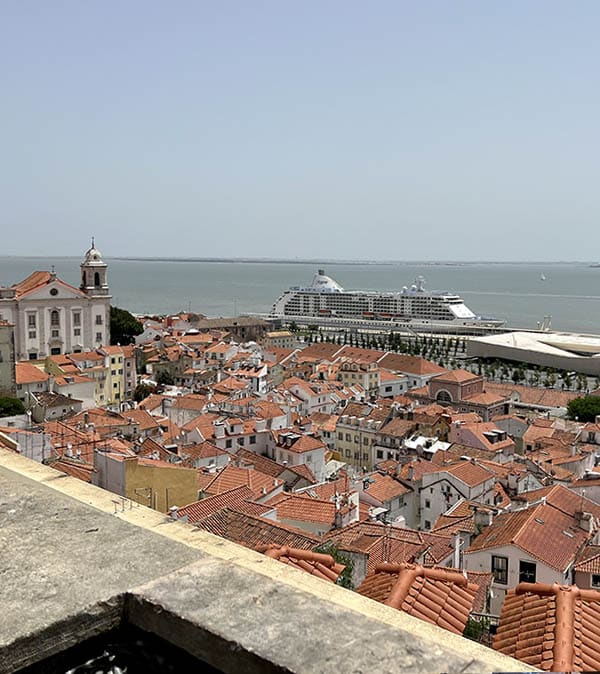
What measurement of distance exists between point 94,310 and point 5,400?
1502 cm

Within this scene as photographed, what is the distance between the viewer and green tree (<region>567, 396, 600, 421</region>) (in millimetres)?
24891

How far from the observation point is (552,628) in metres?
2.19

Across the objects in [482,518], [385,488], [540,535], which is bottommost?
[385,488]

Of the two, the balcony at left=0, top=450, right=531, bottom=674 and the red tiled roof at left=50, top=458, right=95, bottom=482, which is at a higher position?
the balcony at left=0, top=450, right=531, bottom=674

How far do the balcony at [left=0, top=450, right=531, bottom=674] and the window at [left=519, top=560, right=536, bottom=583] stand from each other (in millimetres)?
8537

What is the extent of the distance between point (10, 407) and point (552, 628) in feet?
68.4

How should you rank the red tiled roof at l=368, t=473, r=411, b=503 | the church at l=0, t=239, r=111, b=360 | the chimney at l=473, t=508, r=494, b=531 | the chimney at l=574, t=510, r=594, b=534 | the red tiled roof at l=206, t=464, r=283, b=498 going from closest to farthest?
the chimney at l=574, t=510, r=594, b=534
the chimney at l=473, t=508, r=494, b=531
the red tiled roof at l=206, t=464, r=283, b=498
the red tiled roof at l=368, t=473, r=411, b=503
the church at l=0, t=239, r=111, b=360

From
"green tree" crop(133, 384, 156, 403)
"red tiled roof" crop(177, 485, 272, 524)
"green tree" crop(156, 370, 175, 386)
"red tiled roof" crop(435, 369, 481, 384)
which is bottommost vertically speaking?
"green tree" crop(156, 370, 175, 386)

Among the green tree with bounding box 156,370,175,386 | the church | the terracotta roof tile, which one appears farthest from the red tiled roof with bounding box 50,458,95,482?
the church

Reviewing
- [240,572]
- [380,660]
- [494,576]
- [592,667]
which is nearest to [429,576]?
[592,667]

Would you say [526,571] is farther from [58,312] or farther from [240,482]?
[58,312]

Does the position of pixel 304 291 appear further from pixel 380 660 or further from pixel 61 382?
pixel 380 660

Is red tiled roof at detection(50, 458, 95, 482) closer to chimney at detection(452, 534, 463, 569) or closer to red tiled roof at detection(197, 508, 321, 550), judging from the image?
red tiled roof at detection(197, 508, 321, 550)

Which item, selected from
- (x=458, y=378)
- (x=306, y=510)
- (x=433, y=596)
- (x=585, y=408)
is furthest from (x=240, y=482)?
(x=458, y=378)
